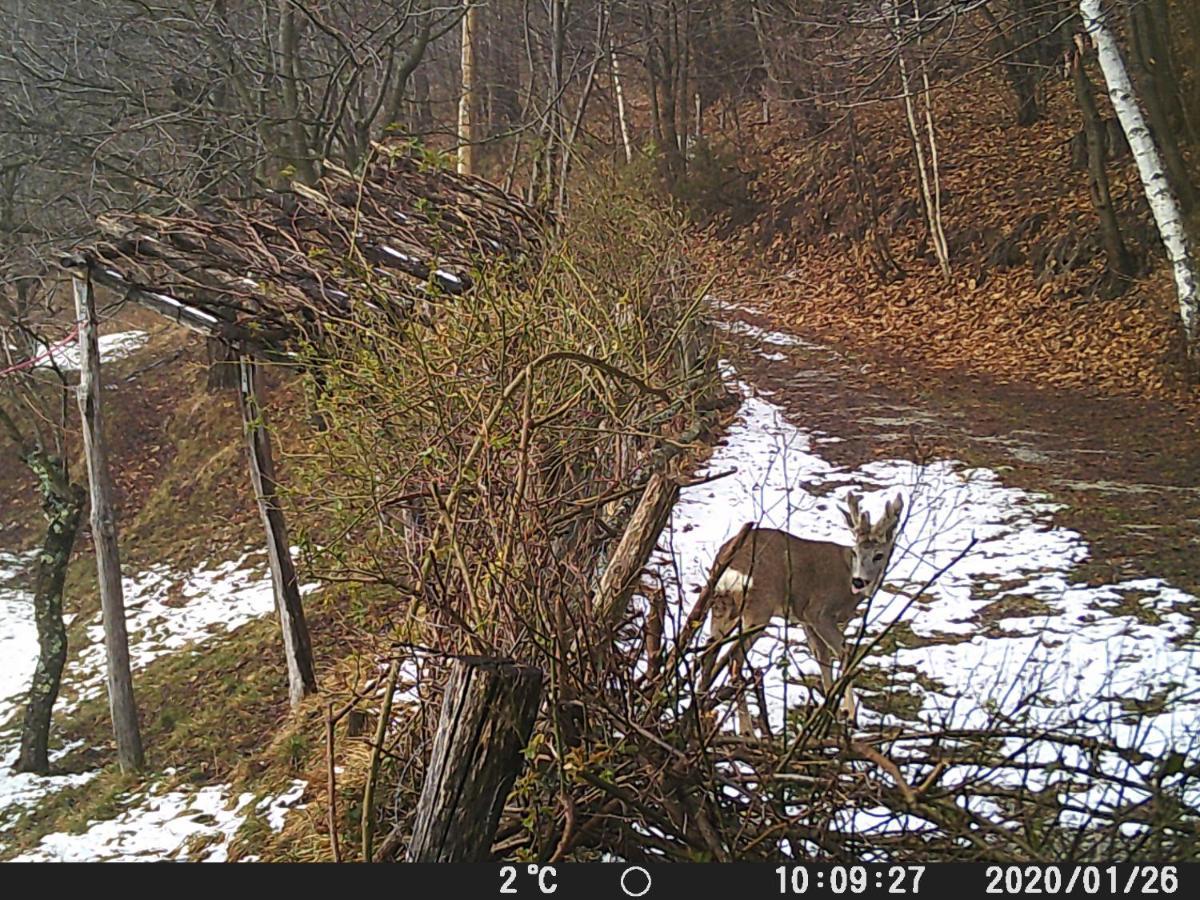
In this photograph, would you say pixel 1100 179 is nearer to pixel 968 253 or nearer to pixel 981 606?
pixel 968 253

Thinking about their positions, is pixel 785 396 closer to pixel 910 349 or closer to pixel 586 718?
pixel 910 349

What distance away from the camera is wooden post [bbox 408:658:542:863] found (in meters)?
2.71

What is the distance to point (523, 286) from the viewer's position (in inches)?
294

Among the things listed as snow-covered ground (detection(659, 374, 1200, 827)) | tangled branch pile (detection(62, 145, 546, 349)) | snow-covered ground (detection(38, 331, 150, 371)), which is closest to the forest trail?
snow-covered ground (detection(659, 374, 1200, 827))

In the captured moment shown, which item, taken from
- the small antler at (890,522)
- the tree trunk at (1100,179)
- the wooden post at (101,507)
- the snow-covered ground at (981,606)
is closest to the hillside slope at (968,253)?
the tree trunk at (1100,179)

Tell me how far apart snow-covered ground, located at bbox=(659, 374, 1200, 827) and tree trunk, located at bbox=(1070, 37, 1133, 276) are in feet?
18.9

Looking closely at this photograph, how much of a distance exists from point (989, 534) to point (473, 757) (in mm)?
5656

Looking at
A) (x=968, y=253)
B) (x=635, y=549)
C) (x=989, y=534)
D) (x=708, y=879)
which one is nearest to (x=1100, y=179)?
(x=968, y=253)

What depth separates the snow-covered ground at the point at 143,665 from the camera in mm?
6246

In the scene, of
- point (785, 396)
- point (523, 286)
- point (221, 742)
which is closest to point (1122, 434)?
point (785, 396)

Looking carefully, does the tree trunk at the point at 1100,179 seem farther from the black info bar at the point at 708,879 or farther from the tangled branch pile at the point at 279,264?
the black info bar at the point at 708,879

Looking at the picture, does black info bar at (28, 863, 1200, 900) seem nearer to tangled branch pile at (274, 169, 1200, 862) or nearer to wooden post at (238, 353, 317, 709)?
tangled branch pile at (274, 169, 1200, 862)

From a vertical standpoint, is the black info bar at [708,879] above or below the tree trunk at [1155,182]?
below

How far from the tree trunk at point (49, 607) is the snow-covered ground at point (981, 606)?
5.76 m
